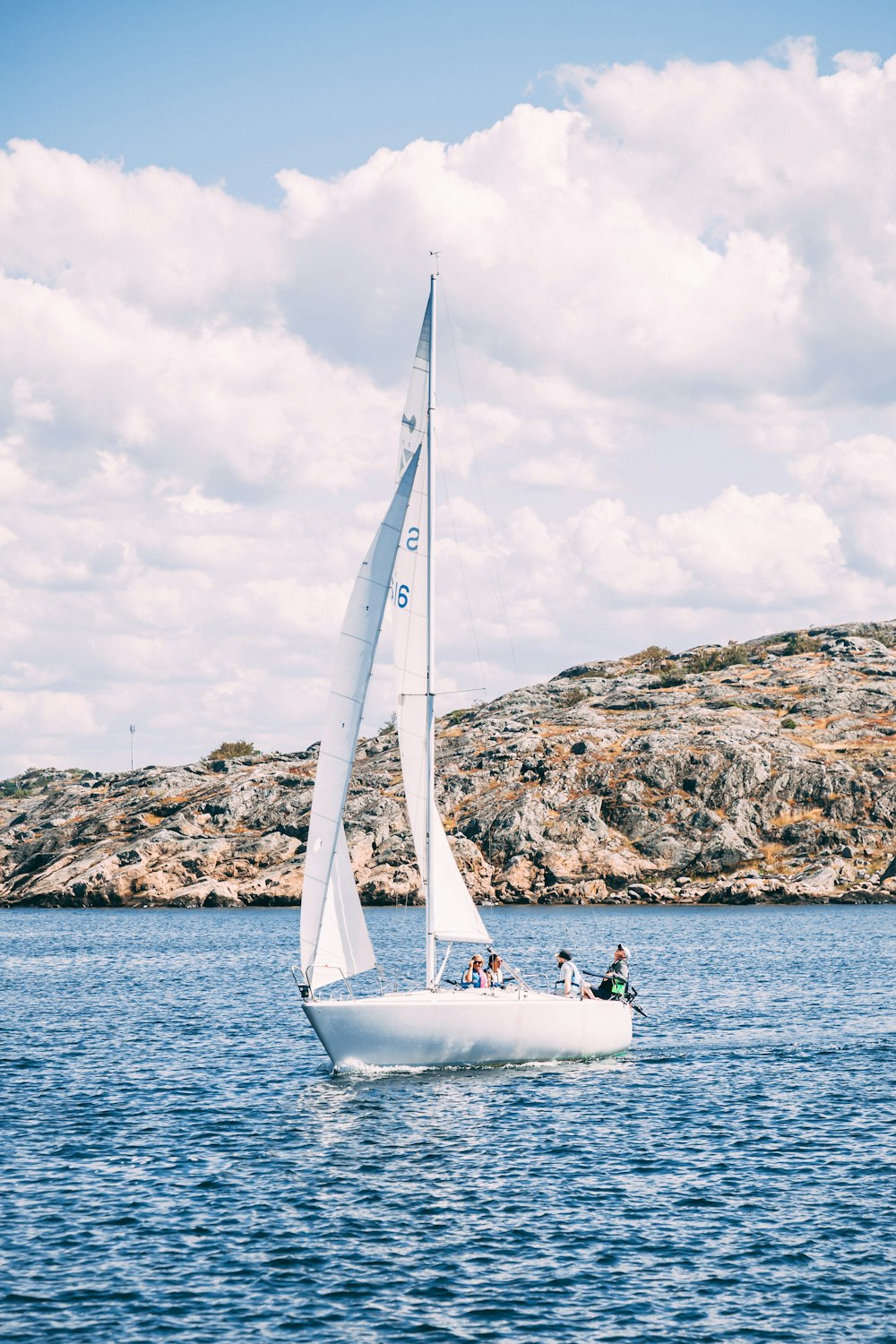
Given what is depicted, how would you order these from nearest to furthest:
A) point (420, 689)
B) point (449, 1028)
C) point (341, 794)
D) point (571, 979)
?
point (341, 794) → point (449, 1028) → point (420, 689) → point (571, 979)

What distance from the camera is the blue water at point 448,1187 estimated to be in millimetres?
20906

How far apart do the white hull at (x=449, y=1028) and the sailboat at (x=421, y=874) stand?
0.11ft

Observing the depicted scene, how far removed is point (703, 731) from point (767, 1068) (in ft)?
331

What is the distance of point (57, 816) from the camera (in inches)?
6501

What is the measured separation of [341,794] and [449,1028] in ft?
23.2

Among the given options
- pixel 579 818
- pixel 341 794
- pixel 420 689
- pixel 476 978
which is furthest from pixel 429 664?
pixel 579 818

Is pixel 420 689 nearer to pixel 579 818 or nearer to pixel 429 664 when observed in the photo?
pixel 429 664

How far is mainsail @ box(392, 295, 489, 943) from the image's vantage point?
38.2 meters

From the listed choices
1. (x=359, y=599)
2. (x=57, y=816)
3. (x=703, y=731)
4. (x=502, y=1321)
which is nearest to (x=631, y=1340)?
(x=502, y=1321)

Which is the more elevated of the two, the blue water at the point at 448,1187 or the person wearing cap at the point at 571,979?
the person wearing cap at the point at 571,979

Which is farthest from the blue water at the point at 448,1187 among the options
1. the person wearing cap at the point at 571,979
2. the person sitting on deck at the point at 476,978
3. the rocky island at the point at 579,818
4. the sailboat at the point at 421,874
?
the rocky island at the point at 579,818

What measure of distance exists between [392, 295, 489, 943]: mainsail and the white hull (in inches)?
86.1

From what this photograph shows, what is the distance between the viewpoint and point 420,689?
125ft

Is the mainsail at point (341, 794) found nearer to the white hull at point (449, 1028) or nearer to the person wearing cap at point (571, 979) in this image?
the white hull at point (449, 1028)
